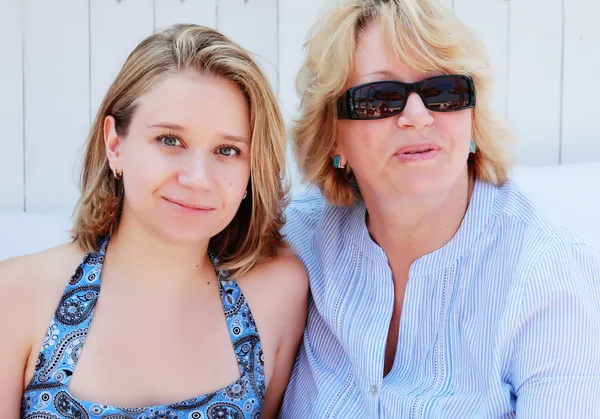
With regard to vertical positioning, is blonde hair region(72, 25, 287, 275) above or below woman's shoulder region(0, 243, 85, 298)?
above

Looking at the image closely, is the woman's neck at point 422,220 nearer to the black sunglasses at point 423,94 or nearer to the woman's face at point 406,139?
the woman's face at point 406,139

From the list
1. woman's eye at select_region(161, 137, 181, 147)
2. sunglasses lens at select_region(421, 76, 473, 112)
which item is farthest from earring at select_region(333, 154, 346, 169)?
woman's eye at select_region(161, 137, 181, 147)

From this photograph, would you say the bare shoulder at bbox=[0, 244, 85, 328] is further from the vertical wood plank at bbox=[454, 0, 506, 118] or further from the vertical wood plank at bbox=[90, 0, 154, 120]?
the vertical wood plank at bbox=[454, 0, 506, 118]

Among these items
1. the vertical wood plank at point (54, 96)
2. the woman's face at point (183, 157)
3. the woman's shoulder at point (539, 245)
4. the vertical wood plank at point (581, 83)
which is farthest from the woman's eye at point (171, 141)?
the vertical wood plank at point (581, 83)

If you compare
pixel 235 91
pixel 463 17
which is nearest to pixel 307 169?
pixel 235 91

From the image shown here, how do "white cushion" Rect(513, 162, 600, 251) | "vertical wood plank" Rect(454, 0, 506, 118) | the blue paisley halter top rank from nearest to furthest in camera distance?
the blue paisley halter top → "white cushion" Rect(513, 162, 600, 251) → "vertical wood plank" Rect(454, 0, 506, 118)

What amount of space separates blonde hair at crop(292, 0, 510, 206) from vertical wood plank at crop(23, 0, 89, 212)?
957mm

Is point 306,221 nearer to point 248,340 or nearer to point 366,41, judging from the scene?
point 248,340

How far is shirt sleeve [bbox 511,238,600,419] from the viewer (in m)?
1.69

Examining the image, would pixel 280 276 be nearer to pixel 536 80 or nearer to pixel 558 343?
pixel 558 343

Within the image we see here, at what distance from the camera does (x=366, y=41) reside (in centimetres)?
199

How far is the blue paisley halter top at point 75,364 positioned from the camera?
1.84 meters

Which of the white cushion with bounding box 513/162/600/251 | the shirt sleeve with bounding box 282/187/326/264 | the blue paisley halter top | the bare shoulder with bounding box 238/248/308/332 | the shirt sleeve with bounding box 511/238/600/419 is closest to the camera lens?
the shirt sleeve with bounding box 511/238/600/419

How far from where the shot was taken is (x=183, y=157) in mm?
1881
